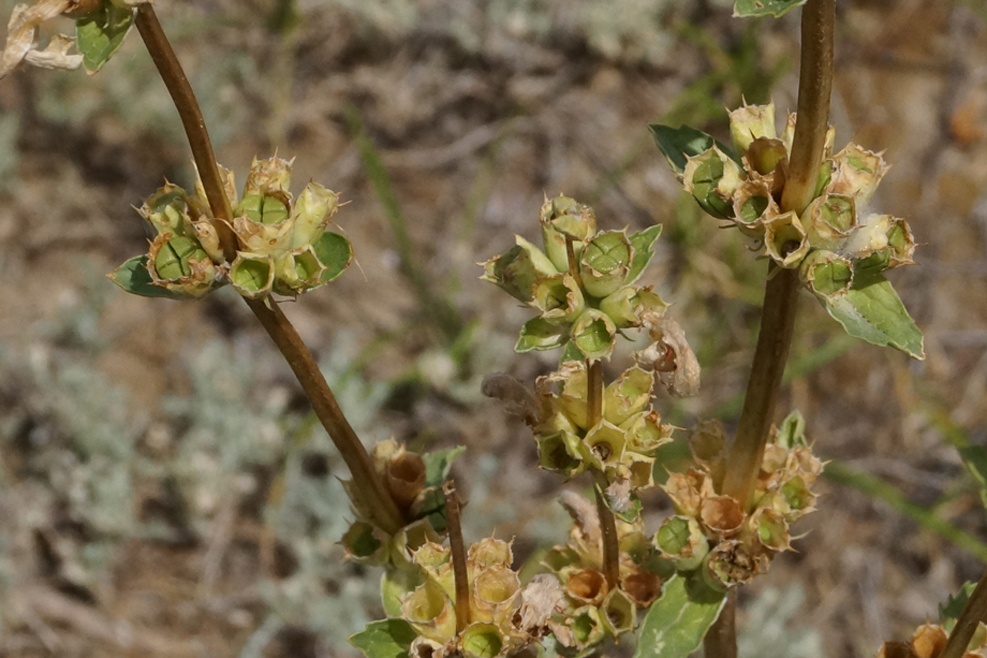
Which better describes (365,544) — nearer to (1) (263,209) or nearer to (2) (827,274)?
(1) (263,209)

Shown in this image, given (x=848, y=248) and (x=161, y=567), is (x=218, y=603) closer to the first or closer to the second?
(x=161, y=567)

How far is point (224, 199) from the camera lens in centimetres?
155

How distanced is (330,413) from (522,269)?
1.37 ft

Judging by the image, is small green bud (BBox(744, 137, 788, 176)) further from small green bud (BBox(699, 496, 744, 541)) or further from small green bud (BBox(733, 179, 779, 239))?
small green bud (BBox(699, 496, 744, 541))

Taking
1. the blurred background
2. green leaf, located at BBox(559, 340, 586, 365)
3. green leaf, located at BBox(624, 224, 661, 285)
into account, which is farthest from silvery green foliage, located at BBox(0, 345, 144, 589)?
green leaf, located at BBox(624, 224, 661, 285)

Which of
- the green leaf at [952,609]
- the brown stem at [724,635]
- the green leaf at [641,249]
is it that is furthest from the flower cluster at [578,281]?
the green leaf at [952,609]

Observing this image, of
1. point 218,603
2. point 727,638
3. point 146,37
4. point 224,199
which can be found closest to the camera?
point 146,37

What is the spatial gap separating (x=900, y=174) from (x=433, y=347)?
268 cm

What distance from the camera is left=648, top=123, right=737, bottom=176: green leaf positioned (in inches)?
67.0

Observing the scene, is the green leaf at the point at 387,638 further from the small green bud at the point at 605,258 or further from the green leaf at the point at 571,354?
the small green bud at the point at 605,258

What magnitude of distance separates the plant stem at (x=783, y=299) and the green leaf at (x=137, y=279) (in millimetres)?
996

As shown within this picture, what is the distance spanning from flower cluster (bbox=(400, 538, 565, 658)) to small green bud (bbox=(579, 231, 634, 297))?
50 centimetres

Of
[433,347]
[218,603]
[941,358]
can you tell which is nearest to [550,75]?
[433,347]

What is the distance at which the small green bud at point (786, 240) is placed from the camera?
59.8 inches
